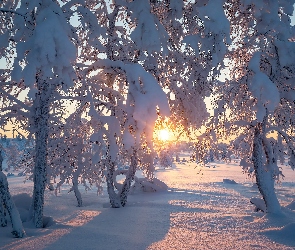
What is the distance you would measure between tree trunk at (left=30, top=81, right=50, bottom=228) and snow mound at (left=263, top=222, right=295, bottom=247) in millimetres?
5190

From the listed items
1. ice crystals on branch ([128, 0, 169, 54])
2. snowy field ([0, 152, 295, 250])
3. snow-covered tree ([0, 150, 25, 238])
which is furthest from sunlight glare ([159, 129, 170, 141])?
snow-covered tree ([0, 150, 25, 238])

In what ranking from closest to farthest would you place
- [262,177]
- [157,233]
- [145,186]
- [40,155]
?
[157,233] < [40,155] < [262,177] < [145,186]

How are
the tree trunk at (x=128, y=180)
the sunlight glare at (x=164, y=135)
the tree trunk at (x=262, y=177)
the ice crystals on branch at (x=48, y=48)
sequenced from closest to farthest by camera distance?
the ice crystals on branch at (x=48, y=48) → the tree trunk at (x=262, y=177) → the sunlight glare at (x=164, y=135) → the tree trunk at (x=128, y=180)

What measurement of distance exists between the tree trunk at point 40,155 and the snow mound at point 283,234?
5190mm

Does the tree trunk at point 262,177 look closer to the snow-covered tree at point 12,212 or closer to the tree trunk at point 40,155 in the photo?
the tree trunk at point 40,155

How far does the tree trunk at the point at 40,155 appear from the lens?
7766 mm

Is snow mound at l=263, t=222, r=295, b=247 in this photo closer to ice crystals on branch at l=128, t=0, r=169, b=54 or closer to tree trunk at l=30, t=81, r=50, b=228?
ice crystals on branch at l=128, t=0, r=169, b=54

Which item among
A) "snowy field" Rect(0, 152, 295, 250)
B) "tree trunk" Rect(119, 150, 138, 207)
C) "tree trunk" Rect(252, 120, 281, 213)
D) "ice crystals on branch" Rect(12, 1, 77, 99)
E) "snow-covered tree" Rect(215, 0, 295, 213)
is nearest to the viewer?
"ice crystals on branch" Rect(12, 1, 77, 99)

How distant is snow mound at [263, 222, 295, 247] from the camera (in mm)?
6375

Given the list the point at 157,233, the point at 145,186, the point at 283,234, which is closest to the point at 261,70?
the point at 283,234

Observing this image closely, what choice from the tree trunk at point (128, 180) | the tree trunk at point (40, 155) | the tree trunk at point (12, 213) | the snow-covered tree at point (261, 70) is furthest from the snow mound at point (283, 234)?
the tree trunk at point (128, 180)

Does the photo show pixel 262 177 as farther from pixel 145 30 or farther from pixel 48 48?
pixel 48 48

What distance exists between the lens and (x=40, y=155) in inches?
307

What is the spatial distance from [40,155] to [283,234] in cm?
571
